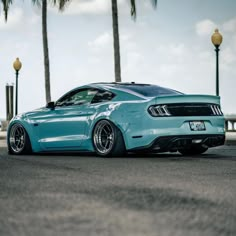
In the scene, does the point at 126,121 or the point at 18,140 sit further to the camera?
the point at 18,140

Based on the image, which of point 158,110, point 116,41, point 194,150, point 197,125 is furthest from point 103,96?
point 116,41

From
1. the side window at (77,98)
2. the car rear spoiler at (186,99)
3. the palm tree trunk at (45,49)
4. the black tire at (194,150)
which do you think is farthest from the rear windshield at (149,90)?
the palm tree trunk at (45,49)

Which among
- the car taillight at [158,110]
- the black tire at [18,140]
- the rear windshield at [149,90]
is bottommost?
the black tire at [18,140]

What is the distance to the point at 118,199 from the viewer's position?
6.56m

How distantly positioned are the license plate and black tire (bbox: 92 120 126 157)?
1272 millimetres

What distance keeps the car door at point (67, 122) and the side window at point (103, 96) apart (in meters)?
0.11

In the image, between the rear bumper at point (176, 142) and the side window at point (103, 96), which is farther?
the side window at point (103, 96)

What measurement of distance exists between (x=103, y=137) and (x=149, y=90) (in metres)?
1.27

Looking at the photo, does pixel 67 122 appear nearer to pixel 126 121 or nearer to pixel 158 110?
pixel 126 121

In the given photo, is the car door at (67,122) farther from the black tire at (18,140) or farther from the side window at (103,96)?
the black tire at (18,140)

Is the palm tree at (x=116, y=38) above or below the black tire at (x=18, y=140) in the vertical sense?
above

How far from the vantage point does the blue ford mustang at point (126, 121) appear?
41.3ft

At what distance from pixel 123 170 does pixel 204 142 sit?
10.8ft

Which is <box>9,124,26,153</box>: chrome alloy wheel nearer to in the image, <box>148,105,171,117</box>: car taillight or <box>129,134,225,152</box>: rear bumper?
<box>129,134,225,152</box>: rear bumper
